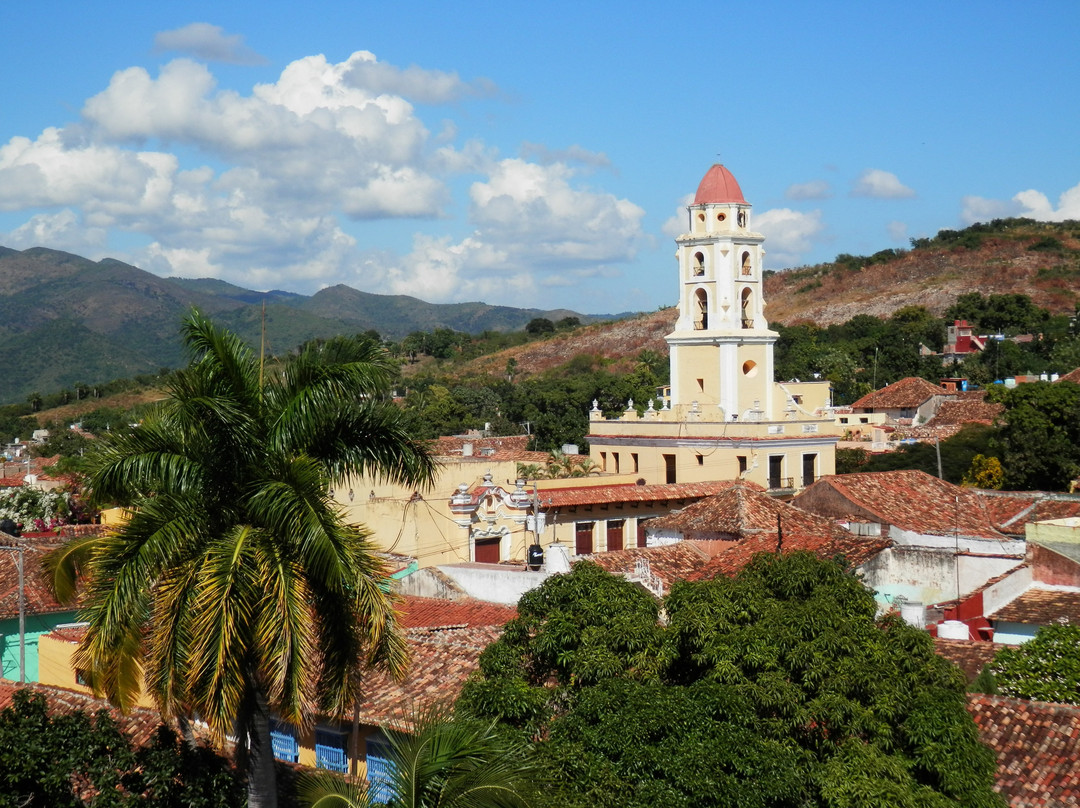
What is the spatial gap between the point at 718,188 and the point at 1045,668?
23.1m

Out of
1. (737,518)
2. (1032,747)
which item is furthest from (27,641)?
(1032,747)

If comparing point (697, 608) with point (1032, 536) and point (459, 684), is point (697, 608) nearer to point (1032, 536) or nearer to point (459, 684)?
point (459, 684)

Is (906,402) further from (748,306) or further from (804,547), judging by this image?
(804,547)

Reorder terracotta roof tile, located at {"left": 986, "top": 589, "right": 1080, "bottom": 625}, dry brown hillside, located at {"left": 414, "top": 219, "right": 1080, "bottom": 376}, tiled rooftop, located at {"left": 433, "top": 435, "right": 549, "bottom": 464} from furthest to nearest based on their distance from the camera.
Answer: dry brown hillside, located at {"left": 414, "top": 219, "right": 1080, "bottom": 376} < tiled rooftop, located at {"left": 433, "top": 435, "right": 549, "bottom": 464} < terracotta roof tile, located at {"left": 986, "top": 589, "right": 1080, "bottom": 625}

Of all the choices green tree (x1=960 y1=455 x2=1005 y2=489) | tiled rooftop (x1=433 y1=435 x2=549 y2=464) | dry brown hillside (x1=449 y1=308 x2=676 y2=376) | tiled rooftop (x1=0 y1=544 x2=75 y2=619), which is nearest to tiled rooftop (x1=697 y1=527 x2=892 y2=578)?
tiled rooftop (x1=0 y1=544 x2=75 y2=619)

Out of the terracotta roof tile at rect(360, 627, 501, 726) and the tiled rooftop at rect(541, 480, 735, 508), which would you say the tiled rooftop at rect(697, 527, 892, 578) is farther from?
the terracotta roof tile at rect(360, 627, 501, 726)

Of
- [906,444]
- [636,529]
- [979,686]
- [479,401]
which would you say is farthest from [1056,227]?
[979,686]

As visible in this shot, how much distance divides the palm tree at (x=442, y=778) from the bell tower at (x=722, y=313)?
26.4 meters

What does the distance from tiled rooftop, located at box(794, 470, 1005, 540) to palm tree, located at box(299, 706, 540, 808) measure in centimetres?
1648

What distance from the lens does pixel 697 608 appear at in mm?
11406

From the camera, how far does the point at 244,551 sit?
31.2ft

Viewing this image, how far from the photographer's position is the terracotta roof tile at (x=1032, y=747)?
11945mm

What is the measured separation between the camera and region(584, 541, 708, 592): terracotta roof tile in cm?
2055

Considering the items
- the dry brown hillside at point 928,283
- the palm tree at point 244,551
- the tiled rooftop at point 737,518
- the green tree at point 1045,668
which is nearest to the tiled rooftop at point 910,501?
the tiled rooftop at point 737,518
